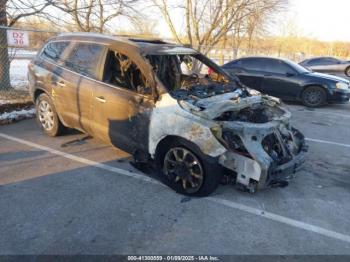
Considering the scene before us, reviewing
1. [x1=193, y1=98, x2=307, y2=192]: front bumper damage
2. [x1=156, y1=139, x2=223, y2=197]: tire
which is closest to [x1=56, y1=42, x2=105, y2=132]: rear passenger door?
[x1=156, y1=139, x2=223, y2=197]: tire

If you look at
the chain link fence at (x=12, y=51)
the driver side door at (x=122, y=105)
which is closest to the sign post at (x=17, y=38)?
the chain link fence at (x=12, y=51)

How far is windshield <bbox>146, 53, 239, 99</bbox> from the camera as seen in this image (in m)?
5.04

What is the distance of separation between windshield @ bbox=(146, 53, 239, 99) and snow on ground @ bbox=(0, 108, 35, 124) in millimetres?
3818

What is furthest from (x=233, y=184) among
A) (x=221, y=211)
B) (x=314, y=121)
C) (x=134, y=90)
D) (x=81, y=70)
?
(x=314, y=121)

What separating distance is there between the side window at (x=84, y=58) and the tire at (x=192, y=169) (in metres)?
1.71

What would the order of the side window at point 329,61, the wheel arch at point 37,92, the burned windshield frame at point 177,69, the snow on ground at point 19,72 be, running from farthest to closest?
the side window at point 329,61 < the snow on ground at point 19,72 < the wheel arch at point 37,92 < the burned windshield frame at point 177,69

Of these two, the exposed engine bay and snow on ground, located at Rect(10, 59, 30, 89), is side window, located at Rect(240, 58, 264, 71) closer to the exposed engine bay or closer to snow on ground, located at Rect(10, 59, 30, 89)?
the exposed engine bay

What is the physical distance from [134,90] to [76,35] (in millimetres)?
1852

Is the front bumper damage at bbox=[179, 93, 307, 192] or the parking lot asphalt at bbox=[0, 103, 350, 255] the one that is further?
the front bumper damage at bbox=[179, 93, 307, 192]

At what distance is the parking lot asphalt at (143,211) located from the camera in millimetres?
3225

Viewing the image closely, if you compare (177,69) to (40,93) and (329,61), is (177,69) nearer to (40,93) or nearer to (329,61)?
(40,93)

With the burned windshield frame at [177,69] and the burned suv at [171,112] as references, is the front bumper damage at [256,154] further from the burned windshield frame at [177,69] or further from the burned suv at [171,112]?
the burned windshield frame at [177,69]

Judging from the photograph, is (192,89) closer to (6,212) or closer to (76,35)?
(76,35)

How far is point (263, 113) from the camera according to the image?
15.2 ft
